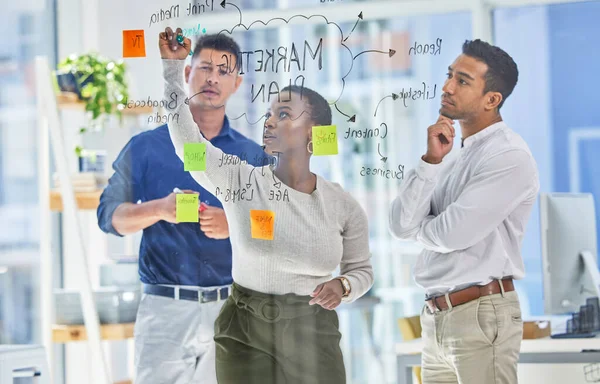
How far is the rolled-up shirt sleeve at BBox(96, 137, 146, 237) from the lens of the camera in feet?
8.98

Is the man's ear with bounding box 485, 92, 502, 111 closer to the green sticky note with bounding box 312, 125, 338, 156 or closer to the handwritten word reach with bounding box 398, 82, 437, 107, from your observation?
the handwritten word reach with bounding box 398, 82, 437, 107

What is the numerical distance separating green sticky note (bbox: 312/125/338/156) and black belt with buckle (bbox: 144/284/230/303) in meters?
0.52

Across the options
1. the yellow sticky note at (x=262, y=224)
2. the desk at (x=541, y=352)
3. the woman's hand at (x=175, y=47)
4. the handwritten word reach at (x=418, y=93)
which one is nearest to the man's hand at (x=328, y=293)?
the yellow sticky note at (x=262, y=224)

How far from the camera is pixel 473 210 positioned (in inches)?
87.3

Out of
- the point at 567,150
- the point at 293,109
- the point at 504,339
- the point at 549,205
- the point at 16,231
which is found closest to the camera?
the point at 504,339

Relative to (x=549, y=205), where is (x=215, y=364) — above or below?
below

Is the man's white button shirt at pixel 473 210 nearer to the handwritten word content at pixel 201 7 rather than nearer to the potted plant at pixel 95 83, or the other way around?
the handwritten word content at pixel 201 7

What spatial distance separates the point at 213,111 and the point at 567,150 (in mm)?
1713

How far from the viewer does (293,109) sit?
254cm

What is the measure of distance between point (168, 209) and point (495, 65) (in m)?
1.10

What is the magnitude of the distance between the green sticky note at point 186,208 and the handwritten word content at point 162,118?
237mm

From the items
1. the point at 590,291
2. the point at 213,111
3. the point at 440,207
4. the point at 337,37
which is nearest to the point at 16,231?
the point at 213,111

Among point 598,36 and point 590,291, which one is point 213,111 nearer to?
point 590,291

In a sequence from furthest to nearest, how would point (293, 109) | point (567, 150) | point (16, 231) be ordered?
point (16, 231)
point (567, 150)
point (293, 109)
